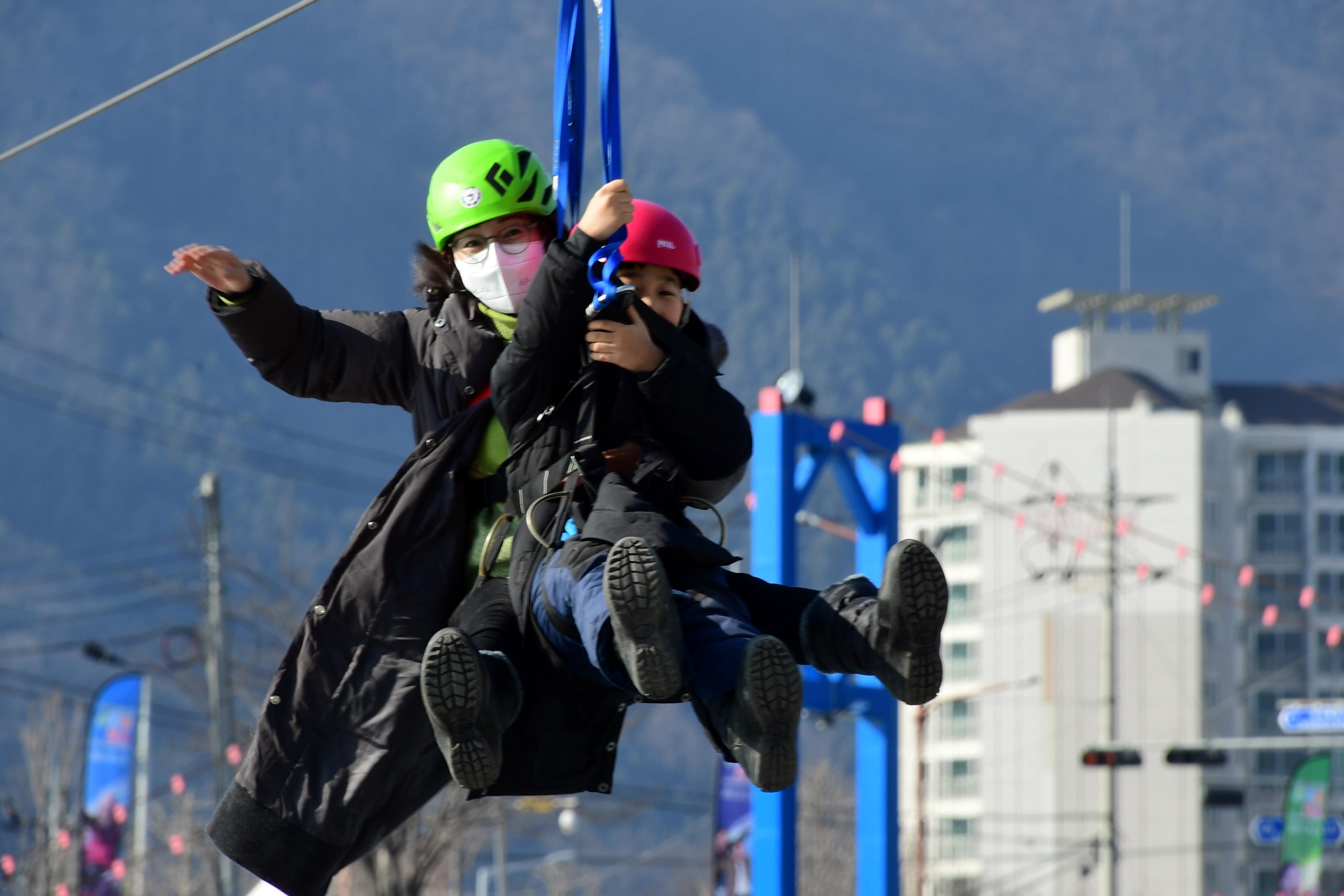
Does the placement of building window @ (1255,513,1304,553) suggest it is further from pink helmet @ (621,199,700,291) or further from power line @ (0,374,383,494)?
power line @ (0,374,383,494)

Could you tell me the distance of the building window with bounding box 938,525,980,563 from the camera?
7475 cm

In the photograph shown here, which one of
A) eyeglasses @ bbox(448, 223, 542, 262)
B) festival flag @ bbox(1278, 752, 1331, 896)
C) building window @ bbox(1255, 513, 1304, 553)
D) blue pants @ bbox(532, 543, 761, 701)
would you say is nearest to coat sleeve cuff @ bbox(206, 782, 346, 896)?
blue pants @ bbox(532, 543, 761, 701)

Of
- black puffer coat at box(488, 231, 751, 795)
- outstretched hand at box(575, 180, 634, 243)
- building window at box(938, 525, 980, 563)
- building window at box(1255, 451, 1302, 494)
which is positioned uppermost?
building window at box(1255, 451, 1302, 494)

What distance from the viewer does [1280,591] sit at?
72.7 metres

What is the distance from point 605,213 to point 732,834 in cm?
1912

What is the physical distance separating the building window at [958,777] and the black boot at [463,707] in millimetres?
68861

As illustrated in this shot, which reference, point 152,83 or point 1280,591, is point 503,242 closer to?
point 152,83

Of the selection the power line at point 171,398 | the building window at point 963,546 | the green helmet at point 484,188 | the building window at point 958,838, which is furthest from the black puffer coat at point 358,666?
the power line at point 171,398

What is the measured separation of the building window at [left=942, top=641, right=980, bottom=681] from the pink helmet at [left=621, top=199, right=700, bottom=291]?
67.7 meters

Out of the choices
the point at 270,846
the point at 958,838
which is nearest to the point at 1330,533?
the point at 958,838

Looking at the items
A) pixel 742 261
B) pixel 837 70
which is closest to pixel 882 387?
pixel 742 261

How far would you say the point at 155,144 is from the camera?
16462cm

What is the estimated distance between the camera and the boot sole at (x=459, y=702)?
14.5ft

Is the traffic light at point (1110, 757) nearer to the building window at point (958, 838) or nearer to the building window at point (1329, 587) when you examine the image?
the building window at point (958, 838)
